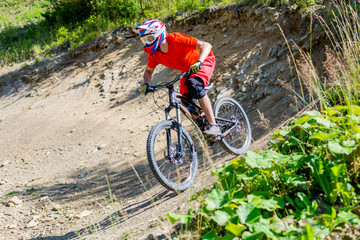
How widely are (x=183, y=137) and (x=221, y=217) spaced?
6.77ft

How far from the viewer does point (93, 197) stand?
517 cm

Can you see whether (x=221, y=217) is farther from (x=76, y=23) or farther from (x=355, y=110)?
(x=76, y=23)

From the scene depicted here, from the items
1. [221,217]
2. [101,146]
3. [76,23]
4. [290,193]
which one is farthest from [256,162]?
[76,23]

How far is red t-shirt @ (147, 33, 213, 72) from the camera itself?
416 centimetres

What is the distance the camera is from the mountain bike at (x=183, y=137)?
12.7 feet

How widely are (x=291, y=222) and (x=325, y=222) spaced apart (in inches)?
8.3

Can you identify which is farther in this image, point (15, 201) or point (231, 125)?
point (15, 201)

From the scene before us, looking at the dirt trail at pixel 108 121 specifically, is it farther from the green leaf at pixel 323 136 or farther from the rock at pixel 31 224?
the green leaf at pixel 323 136

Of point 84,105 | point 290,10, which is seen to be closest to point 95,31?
point 84,105

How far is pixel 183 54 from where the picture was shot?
13.9ft

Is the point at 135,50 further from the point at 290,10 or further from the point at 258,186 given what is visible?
the point at 258,186

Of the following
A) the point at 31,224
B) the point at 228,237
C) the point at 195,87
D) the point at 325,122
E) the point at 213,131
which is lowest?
the point at 31,224

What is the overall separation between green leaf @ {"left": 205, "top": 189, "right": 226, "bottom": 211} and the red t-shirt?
2.25 meters

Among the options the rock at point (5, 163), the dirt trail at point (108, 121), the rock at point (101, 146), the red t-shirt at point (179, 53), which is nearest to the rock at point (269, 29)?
the dirt trail at point (108, 121)
